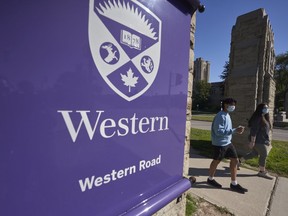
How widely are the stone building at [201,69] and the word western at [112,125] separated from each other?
71020 mm

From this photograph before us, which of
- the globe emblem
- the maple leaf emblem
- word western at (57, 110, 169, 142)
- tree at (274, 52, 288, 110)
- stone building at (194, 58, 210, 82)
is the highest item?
stone building at (194, 58, 210, 82)

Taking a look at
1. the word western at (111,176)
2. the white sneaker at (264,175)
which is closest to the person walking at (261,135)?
the white sneaker at (264,175)

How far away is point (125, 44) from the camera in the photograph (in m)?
1.33

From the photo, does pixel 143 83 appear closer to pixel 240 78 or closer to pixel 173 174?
pixel 173 174

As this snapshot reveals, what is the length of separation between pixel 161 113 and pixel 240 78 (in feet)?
18.6

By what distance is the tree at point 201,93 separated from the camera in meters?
52.0

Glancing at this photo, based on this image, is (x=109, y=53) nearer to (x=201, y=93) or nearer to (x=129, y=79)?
(x=129, y=79)

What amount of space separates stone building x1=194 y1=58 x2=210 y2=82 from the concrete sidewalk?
68028 millimetres

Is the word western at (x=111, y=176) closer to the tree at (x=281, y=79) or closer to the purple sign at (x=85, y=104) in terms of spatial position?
the purple sign at (x=85, y=104)

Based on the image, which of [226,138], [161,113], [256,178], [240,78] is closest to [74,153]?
[161,113]

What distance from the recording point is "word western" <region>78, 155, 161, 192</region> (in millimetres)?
1160

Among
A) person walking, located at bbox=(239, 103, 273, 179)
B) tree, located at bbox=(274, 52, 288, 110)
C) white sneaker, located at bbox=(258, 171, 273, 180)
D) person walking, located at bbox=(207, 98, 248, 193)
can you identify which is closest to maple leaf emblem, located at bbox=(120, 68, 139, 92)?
person walking, located at bbox=(207, 98, 248, 193)

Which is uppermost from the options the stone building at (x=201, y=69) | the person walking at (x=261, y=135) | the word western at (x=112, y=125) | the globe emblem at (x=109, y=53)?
the stone building at (x=201, y=69)

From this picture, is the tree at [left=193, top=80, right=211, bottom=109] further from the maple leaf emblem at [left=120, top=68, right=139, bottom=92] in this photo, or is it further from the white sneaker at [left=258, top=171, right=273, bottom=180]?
the maple leaf emblem at [left=120, top=68, right=139, bottom=92]
